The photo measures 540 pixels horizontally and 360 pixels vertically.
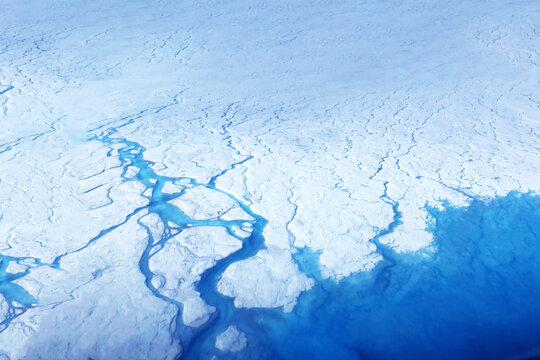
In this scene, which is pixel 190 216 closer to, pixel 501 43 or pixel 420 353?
pixel 420 353

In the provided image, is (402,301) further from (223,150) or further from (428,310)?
(223,150)

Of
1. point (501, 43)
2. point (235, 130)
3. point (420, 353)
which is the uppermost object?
point (420, 353)

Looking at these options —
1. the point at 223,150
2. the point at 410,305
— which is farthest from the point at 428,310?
the point at 223,150


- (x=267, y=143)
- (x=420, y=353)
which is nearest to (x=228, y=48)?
(x=267, y=143)

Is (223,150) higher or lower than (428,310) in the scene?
lower

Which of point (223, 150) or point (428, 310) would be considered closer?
point (428, 310)
